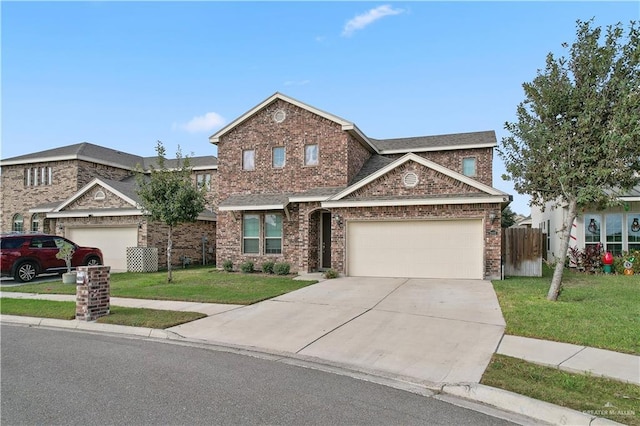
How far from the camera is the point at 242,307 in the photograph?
10.9 metres

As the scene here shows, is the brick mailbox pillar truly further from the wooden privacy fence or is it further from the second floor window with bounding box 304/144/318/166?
the wooden privacy fence

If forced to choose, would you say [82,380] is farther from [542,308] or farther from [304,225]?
[304,225]

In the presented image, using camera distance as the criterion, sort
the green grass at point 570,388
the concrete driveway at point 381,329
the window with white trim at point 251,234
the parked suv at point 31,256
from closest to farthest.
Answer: the green grass at point 570,388, the concrete driveway at point 381,329, the parked suv at point 31,256, the window with white trim at point 251,234

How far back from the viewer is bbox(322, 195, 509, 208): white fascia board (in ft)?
48.4

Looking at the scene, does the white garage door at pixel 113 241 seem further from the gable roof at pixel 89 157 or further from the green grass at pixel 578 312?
the green grass at pixel 578 312

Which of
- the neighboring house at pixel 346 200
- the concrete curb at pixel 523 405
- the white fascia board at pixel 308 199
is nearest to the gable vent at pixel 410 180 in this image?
the neighboring house at pixel 346 200

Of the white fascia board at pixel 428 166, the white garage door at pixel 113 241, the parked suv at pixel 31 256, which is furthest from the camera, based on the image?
the white garage door at pixel 113 241

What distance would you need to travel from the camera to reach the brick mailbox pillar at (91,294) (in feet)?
31.2

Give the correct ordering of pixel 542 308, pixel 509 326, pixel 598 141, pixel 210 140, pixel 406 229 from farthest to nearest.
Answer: pixel 210 140 < pixel 406 229 < pixel 598 141 < pixel 542 308 < pixel 509 326

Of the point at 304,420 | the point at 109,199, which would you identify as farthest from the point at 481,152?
the point at 304,420

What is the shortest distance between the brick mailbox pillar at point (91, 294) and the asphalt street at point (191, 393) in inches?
90.3

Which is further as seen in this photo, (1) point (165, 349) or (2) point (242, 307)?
(2) point (242, 307)

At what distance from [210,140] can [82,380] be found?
15.9 metres

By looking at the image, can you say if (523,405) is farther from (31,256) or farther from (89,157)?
(89,157)
